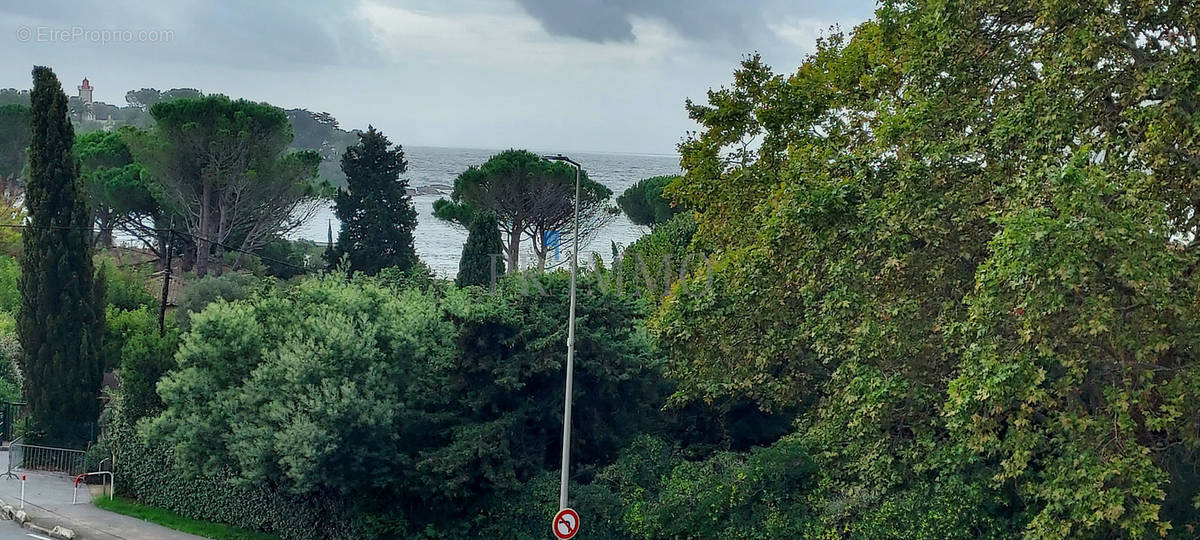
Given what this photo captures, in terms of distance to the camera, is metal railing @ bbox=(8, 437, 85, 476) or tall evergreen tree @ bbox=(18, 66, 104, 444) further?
Result: metal railing @ bbox=(8, 437, 85, 476)

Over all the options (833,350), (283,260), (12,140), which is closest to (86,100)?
(12,140)

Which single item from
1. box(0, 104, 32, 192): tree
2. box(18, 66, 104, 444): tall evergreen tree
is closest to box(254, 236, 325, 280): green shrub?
box(0, 104, 32, 192): tree

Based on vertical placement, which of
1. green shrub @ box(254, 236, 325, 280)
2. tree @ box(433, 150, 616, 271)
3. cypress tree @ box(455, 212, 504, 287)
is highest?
tree @ box(433, 150, 616, 271)

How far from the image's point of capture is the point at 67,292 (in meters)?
29.5

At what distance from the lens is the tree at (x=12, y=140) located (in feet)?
217

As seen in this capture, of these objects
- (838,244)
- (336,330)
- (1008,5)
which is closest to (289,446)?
(336,330)

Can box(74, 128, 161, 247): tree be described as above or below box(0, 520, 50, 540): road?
above

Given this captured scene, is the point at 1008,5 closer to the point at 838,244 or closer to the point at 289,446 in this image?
the point at 838,244

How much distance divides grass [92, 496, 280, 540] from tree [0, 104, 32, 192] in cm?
4531

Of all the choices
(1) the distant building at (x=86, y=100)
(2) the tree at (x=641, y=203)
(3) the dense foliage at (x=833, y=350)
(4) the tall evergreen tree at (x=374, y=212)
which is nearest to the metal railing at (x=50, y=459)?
(3) the dense foliage at (x=833, y=350)

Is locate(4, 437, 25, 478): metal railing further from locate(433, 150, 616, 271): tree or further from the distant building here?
the distant building

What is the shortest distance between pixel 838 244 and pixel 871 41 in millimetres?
7362

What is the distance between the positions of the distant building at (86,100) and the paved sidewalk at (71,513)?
149m

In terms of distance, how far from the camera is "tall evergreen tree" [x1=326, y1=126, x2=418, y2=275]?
153 ft
